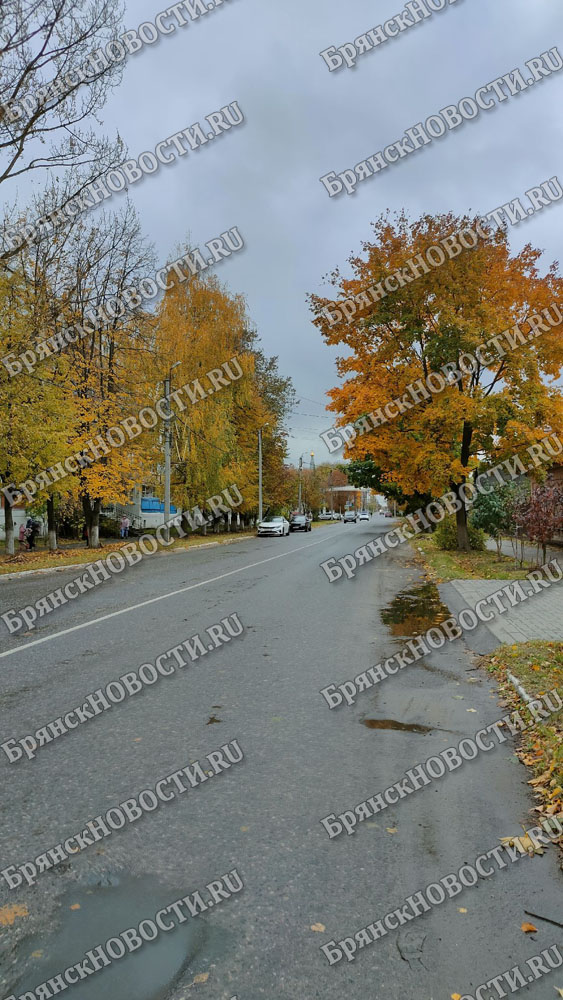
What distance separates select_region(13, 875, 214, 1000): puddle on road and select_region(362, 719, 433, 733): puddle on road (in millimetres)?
2643

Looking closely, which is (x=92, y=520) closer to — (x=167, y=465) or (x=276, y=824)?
(x=167, y=465)

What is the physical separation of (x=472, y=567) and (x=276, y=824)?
1460 cm

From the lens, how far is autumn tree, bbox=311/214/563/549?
57.7 ft

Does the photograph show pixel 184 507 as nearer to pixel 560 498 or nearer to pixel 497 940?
pixel 560 498

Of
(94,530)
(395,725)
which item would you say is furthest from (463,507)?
(395,725)

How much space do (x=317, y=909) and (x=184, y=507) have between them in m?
33.7

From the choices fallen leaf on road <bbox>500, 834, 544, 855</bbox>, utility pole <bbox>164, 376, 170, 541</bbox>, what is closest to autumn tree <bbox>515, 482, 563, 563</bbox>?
fallen leaf on road <bbox>500, 834, 544, 855</bbox>

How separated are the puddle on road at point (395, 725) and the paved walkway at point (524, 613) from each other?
3.39 m

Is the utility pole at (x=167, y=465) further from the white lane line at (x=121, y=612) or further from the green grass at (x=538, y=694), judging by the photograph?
the green grass at (x=538, y=694)

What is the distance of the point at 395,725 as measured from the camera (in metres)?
5.34

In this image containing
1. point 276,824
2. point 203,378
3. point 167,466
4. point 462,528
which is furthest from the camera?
point 203,378

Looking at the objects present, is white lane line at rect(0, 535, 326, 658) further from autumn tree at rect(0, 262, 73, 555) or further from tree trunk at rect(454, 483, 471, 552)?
autumn tree at rect(0, 262, 73, 555)

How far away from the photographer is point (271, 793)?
400 cm

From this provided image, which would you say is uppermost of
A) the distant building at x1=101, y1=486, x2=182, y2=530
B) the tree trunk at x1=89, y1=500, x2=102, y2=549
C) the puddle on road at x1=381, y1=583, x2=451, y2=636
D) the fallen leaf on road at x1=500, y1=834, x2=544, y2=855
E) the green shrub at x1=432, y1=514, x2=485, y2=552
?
the distant building at x1=101, y1=486, x2=182, y2=530
